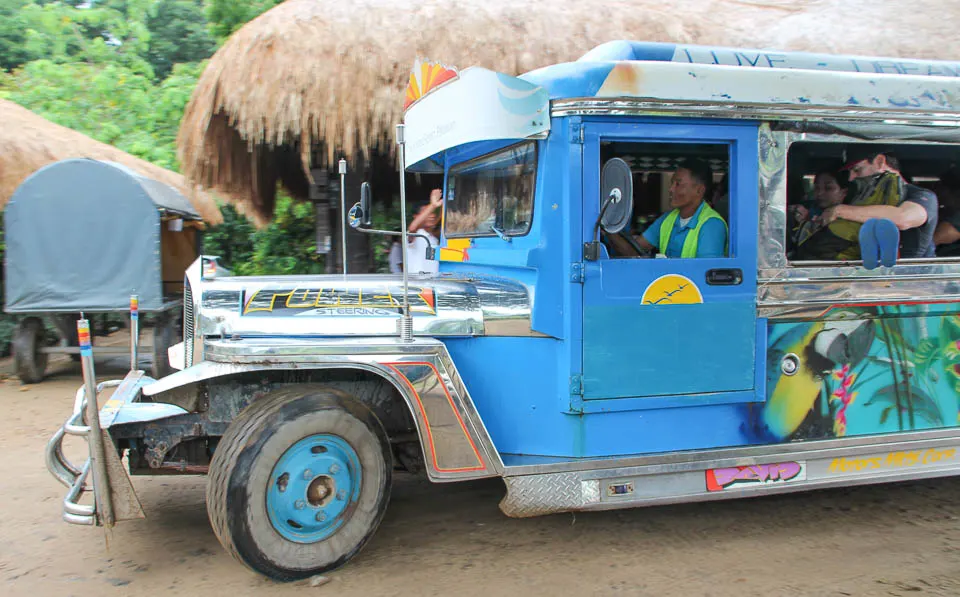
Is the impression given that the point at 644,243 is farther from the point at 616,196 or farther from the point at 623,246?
the point at 616,196

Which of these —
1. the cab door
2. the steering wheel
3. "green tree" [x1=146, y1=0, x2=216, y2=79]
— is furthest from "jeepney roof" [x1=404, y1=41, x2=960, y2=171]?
"green tree" [x1=146, y1=0, x2=216, y2=79]

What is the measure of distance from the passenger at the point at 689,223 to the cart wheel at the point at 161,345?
18.0 feet

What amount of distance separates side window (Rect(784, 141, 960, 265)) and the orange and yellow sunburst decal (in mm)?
1728

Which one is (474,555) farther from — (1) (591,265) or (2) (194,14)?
(2) (194,14)

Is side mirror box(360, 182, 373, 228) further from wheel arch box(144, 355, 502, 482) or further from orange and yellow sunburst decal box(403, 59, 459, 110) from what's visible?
wheel arch box(144, 355, 502, 482)

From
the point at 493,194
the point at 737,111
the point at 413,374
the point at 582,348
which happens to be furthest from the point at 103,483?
the point at 737,111

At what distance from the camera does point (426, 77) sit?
3.52 metres

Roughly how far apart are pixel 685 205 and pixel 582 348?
1033 mm

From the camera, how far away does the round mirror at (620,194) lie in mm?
2977

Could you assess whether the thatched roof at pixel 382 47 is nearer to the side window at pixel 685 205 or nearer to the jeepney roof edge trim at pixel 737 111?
the side window at pixel 685 205

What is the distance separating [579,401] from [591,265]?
629 mm

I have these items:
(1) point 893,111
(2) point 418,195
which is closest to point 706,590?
(1) point 893,111

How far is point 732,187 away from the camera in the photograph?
11.1 feet

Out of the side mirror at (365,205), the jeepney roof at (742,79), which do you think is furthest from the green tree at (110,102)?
the jeepney roof at (742,79)
